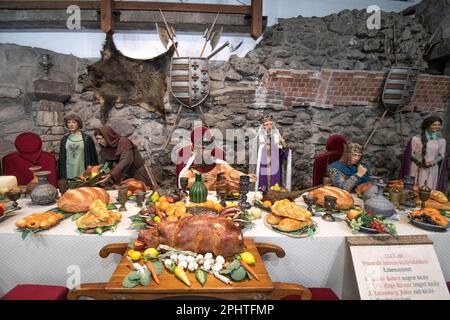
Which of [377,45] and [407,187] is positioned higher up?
[377,45]

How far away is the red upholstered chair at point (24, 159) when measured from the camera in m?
3.69

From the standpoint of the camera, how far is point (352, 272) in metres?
1.76

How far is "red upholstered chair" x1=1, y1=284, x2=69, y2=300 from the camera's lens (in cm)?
169

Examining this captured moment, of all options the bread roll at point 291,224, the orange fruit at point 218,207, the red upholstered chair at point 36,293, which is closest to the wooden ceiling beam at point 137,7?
the orange fruit at point 218,207

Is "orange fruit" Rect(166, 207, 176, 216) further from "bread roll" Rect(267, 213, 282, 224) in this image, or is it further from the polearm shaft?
the polearm shaft

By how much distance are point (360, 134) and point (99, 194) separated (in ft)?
15.2

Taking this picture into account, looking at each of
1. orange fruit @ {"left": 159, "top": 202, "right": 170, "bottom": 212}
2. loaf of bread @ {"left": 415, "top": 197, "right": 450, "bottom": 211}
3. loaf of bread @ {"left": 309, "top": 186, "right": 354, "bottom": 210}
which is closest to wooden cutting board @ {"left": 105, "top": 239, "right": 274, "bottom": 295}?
orange fruit @ {"left": 159, "top": 202, "right": 170, "bottom": 212}

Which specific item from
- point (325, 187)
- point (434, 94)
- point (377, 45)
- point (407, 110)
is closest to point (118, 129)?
point (325, 187)

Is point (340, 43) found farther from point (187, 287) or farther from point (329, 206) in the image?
point (187, 287)

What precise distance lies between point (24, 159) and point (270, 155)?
3.56 meters

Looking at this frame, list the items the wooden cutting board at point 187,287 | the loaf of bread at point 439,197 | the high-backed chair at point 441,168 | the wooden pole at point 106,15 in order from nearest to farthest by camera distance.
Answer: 1. the wooden cutting board at point 187,287
2. the loaf of bread at point 439,197
3. the high-backed chair at point 441,168
4. the wooden pole at point 106,15

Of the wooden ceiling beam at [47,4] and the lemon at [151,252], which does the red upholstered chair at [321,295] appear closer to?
the lemon at [151,252]

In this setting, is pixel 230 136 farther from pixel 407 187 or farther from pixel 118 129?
pixel 407 187

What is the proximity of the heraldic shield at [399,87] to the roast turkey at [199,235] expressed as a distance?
14.5 feet
